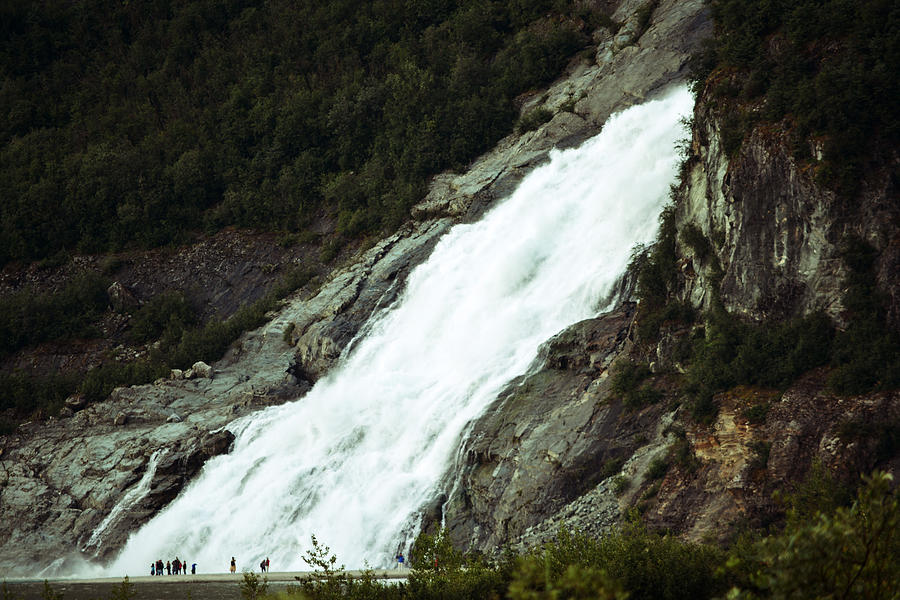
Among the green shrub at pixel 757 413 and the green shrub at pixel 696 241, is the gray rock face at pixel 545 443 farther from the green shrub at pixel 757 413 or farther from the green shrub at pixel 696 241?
the green shrub at pixel 757 413

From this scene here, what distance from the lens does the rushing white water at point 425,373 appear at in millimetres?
39656

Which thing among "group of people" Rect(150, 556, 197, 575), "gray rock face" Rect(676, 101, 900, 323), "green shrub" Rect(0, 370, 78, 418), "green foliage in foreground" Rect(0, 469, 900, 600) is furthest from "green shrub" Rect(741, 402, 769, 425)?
"green shrub" Rect(0, 370, 78, 418)

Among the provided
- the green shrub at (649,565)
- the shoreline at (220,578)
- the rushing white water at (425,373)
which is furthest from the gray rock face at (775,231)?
the shoreline at (220,578)

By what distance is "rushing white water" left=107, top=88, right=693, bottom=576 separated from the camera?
1561 inches

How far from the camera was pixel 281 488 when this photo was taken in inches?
1692

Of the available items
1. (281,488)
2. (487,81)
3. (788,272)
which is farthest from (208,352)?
(788,272)

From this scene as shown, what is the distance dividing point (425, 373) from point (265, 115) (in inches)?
1658

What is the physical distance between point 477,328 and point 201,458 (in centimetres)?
1630

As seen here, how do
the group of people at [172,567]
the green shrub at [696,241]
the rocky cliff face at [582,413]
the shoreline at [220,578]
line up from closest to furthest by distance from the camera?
the rocky cliff face at [582,413] → the shoreline at [220,578] → the green shrub at [696,241] → the group of people at [172,567]

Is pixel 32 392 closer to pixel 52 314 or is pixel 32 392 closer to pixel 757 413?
pixel 52 314

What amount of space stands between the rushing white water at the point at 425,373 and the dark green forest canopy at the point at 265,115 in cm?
1410

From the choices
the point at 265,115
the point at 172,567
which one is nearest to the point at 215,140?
the point at 265,115

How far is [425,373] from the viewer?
45.9 metres

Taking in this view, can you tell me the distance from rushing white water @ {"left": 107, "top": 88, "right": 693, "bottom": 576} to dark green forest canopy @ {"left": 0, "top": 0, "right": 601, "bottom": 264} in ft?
46.2
